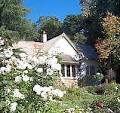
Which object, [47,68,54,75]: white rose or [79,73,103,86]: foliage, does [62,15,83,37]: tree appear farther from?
[47,68,54,75]: white rose

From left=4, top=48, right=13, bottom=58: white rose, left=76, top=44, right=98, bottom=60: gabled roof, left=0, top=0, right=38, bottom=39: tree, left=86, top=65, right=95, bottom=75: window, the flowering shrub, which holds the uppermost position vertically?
left=0, top=0, right=38, bottom=39: tree

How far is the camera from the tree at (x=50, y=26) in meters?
74.7

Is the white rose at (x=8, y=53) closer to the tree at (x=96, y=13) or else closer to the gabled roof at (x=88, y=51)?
the tree at (x=96, y=13)

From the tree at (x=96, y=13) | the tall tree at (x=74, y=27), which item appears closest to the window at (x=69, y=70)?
the tree at (x=96, y=13)

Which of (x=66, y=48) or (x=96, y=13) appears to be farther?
(x=96, y=13)

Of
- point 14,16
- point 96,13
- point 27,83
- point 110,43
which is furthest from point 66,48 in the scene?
point 27,83

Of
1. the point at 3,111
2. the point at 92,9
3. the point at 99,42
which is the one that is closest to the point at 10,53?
the point at 3,111

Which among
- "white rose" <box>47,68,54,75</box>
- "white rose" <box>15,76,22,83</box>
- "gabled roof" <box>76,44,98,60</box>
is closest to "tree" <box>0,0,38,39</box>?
"gabled roof" <box>76,44,98,60</box>

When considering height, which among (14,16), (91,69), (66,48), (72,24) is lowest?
(91,69)

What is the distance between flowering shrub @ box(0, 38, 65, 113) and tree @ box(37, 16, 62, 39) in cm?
6212

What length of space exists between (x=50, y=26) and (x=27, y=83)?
65.2 m

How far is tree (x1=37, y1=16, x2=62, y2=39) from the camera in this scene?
74.7 metres

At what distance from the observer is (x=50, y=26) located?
75.8 metres

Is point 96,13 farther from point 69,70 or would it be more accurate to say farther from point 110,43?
point 110,43
